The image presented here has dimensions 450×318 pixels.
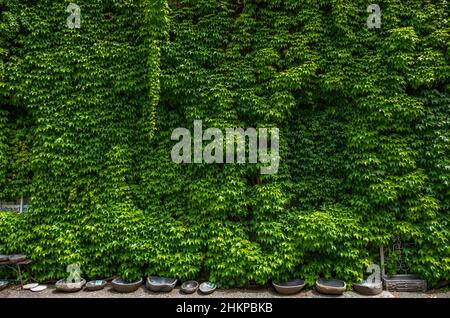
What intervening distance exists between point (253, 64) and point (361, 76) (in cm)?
239

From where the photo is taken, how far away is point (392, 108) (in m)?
5.45

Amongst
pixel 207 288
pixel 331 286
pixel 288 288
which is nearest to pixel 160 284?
pixel 207 288

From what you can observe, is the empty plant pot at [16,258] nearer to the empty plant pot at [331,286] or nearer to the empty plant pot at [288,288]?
the empty plant pot at [288,288]

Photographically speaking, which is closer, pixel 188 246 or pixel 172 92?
pixel 188 246

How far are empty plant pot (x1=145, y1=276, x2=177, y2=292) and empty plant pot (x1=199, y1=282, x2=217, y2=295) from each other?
0.57 meters

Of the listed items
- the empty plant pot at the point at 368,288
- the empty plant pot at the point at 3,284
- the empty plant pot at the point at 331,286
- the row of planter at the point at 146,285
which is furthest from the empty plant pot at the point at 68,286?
the empty plant pot at the point at 368,288

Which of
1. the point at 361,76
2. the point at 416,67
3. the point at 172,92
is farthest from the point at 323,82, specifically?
the point at 172,92

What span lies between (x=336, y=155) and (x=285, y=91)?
6.02 feet

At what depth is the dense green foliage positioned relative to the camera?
534 centimetres

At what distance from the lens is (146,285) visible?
207 inches

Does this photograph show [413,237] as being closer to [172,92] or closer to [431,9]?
[431,9]

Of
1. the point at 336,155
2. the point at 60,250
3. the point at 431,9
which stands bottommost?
the point at 60,250

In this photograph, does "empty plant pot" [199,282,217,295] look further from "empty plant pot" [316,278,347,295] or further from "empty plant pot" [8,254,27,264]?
"empty plant pot" [8,254,27,264]

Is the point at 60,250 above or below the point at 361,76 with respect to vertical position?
below
